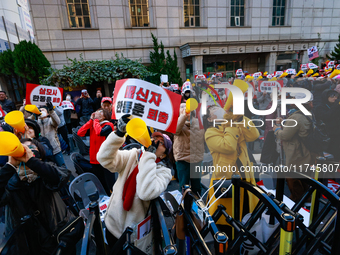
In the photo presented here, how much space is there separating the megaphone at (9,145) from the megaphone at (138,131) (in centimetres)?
100

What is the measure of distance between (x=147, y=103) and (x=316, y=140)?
2759 mm

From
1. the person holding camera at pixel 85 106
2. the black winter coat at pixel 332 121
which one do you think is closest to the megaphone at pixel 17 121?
the black winter coat at pixel 332 121

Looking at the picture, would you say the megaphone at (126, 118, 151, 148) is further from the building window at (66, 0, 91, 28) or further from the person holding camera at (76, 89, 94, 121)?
the building window at (66, 0, 91, 28)

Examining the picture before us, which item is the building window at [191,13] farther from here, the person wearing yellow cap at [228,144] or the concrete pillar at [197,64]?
the person wearing yellow cap at [228,144]

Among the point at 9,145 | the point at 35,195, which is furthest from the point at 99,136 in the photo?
the point at 9,145

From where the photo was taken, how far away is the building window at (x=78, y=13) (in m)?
12.3

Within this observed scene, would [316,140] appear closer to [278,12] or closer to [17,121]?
[17,121]

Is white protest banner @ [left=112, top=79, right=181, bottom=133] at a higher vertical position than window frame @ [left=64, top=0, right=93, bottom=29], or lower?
lower

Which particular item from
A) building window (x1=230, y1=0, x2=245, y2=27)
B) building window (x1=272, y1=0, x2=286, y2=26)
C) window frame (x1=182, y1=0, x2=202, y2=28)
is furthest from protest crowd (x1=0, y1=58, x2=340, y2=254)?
building window (x1=272, y1=0, x2=286, y2=26)

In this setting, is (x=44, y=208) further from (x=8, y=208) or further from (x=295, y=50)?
(x=295, y=50)

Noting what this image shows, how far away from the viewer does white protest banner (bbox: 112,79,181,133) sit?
1916 mm

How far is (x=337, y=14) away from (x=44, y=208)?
23.5 meters

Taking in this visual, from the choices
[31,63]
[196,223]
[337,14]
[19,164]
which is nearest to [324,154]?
[196,223]

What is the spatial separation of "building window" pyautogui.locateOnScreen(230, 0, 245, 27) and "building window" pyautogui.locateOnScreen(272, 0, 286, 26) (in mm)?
2724
